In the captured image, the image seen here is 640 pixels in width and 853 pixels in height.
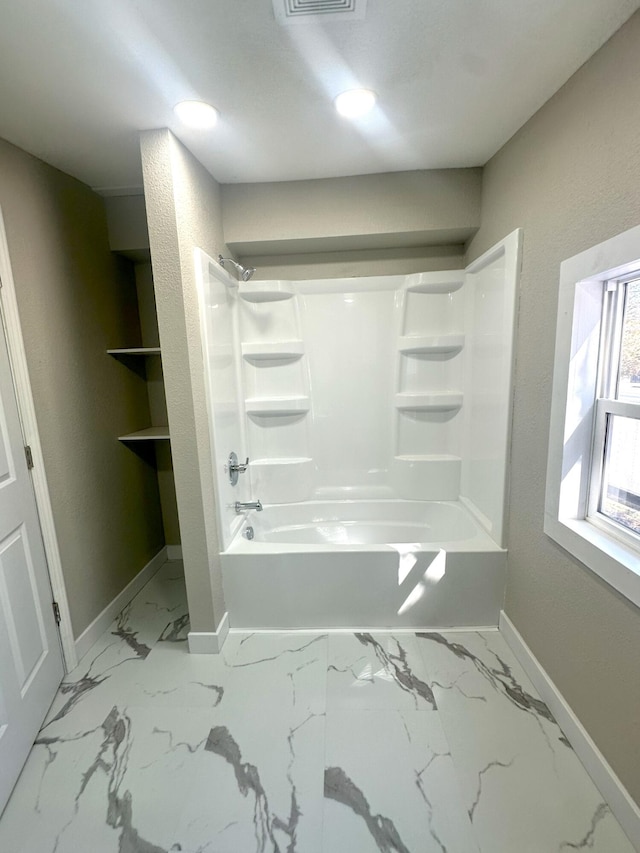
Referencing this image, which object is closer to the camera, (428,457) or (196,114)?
(196,114)

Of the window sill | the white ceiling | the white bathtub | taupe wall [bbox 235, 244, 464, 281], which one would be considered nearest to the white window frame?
the window sill

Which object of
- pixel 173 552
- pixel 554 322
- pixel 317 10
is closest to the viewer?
pixel 317 10

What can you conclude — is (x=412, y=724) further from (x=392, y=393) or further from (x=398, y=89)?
(x=398, y=89)

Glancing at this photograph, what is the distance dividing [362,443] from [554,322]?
1441 mm

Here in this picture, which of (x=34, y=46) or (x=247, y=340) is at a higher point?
(x=34, y=46)

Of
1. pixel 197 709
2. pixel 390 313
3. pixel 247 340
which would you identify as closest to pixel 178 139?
pixel 247 340

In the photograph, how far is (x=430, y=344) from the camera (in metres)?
2.40

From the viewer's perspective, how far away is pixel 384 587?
6.24 ft

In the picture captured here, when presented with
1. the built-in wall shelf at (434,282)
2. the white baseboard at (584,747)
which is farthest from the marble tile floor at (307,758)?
the built-in wall shelf at (434,282)

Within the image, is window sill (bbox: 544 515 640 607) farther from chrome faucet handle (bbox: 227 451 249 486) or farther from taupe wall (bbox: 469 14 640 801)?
chrome faucet handle (bbox: 227 451 249 486)

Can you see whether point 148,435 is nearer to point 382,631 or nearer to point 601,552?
point 382,631

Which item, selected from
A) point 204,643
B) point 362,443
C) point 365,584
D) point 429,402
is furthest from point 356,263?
point 204,643

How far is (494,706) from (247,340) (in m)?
2.30

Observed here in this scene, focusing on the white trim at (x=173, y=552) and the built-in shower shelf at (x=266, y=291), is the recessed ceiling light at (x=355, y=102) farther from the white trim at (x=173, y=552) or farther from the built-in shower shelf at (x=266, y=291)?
the white trim at (x=173, y=552)
